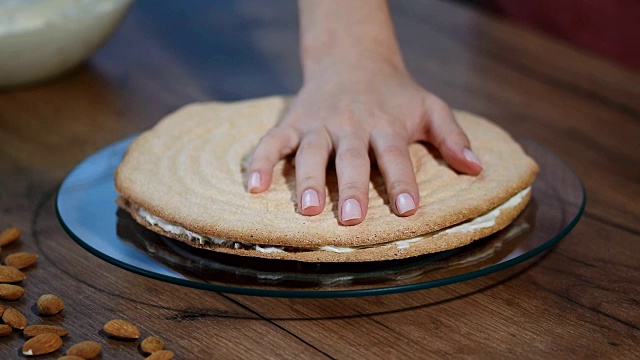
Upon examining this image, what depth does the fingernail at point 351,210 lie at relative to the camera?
90 cm

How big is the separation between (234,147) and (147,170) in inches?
4.6

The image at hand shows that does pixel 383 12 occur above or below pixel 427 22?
above

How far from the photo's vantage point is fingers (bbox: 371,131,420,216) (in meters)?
0.93

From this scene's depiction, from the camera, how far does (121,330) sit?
842 mm

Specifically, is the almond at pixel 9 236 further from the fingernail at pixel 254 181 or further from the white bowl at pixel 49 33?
the white bowl at pixel 49 33

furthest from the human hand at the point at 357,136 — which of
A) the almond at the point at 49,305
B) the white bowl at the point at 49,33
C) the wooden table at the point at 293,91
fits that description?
the white bowl at the point at 49,33

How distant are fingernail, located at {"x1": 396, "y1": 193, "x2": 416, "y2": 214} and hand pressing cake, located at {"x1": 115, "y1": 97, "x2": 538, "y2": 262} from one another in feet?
0.04

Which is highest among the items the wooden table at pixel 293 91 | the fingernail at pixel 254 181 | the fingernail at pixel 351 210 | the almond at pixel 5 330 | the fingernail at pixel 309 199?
the fingernail at pixel 254 181

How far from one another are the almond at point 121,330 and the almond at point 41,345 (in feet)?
0.14

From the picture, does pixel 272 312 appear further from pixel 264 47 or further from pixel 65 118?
pixel 264 47

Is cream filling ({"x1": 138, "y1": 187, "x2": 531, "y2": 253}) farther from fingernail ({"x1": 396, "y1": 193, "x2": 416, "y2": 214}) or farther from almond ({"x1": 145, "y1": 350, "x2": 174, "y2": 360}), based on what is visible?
almond ({"x1": 145, "y1": 350, "x2": 174, "y2": 360})

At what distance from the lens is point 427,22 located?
1822 millimetres

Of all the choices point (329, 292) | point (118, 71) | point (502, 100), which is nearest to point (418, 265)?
point (329, 292)

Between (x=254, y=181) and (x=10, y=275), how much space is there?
264 mm
